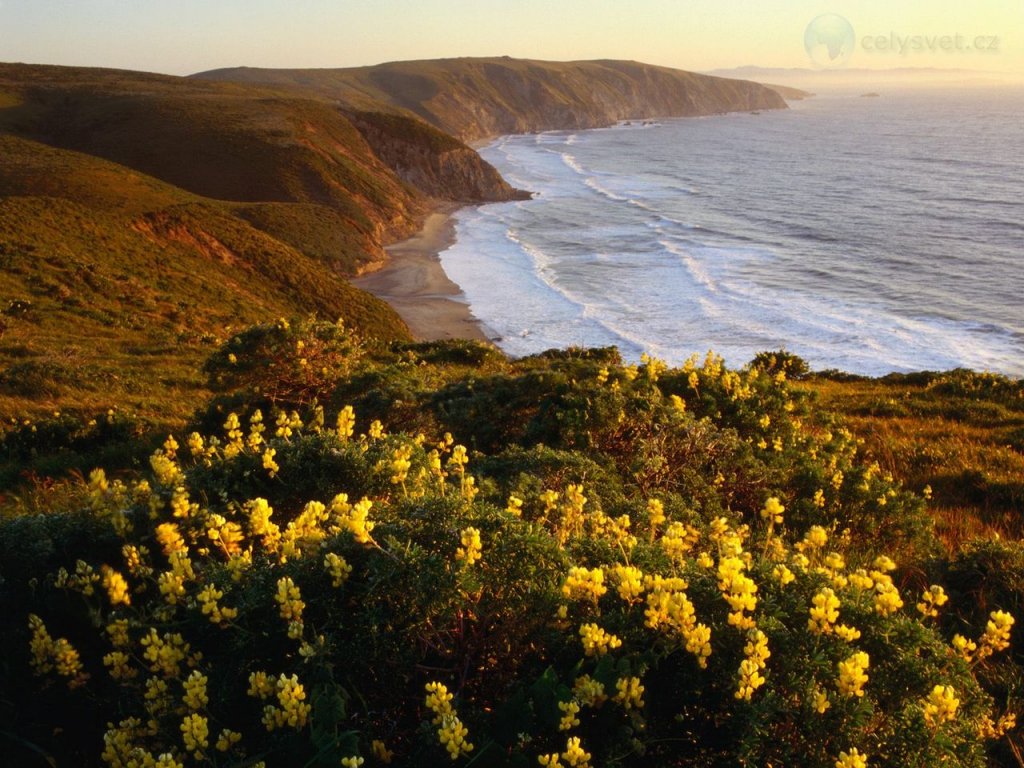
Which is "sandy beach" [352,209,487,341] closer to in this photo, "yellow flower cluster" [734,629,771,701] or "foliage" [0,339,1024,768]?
"foliage" [0,339,1024,768]

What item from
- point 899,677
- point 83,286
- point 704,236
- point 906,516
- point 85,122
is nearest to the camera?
point 899,677

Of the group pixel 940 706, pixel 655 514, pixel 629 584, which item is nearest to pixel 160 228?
pixel 655 514

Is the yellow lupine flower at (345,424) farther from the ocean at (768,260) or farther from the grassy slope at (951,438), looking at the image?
the ocean at (768,260)

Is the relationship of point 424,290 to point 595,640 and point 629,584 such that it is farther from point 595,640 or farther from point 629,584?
point 595,640

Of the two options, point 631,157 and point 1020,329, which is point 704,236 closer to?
point 1020,329

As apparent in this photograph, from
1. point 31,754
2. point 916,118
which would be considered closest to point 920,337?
point 31,754

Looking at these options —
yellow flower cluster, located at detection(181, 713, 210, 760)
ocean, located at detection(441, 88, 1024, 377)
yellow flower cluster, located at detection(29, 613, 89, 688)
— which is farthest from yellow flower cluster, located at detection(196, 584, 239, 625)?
ocean, located at detection(441, 88, 1024, 377)
